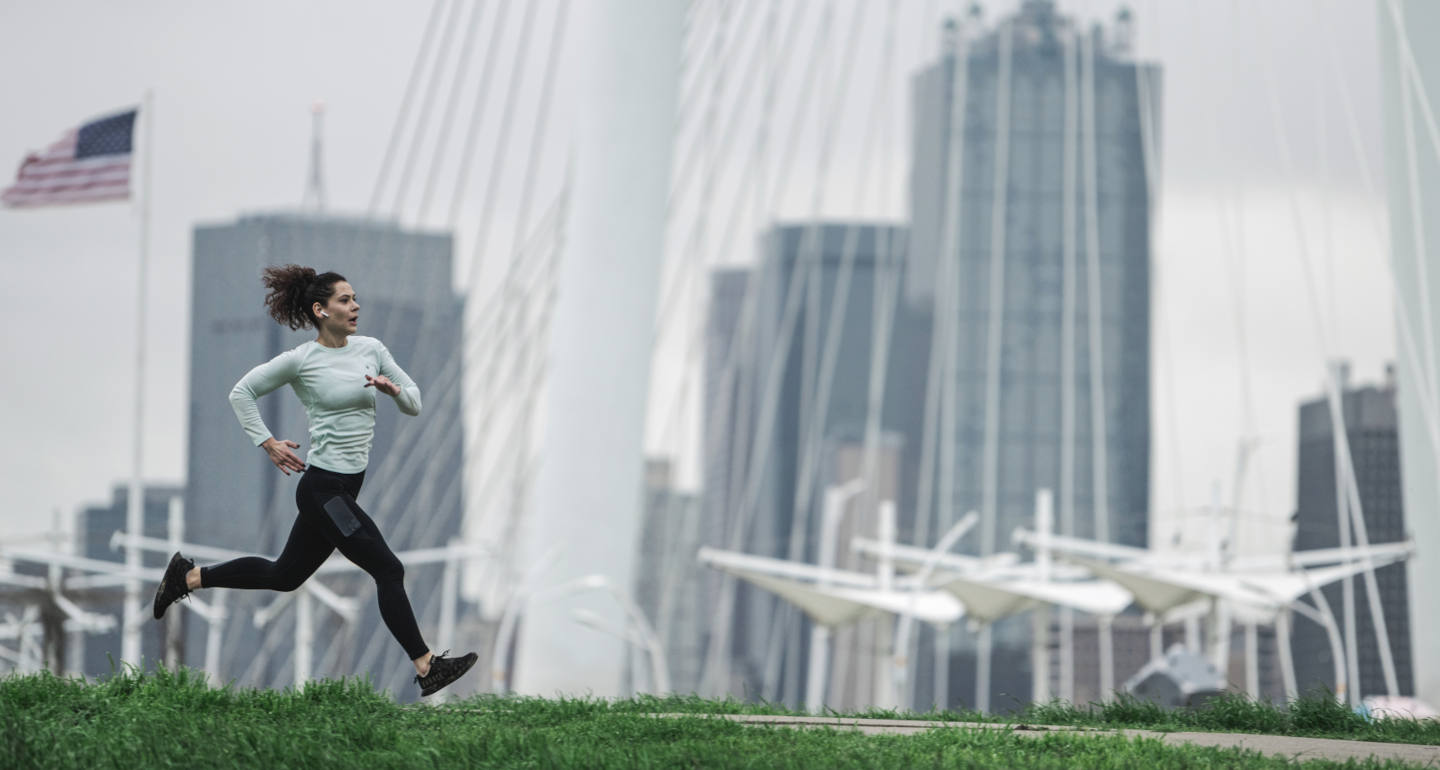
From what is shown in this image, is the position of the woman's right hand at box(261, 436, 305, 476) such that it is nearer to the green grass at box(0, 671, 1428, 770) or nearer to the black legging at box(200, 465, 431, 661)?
the black legging at box(200, 465, 431, 661)

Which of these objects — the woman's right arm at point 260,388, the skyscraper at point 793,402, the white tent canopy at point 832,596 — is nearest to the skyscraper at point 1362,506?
the skyscraper at point 793,402

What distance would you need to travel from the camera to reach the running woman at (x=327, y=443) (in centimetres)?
928

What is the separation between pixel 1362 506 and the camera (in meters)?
109

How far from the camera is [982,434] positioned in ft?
497

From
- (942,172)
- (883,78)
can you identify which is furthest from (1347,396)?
(883,78)

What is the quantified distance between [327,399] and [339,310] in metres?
0.41

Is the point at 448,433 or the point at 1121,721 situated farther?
the point at 448,433

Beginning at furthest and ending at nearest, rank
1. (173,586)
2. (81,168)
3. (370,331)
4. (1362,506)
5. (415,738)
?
(1362,506)
(370,331)
(81,168)
(173,586)
(415,738)

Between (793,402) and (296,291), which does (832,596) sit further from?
(793,402)

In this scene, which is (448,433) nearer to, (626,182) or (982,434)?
(626,182)

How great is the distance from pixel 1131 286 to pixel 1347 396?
4372cm

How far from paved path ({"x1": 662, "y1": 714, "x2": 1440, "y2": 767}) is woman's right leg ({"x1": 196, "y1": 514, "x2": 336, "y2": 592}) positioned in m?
1.70

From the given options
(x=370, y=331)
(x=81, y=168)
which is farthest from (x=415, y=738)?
(x=370, y=331)

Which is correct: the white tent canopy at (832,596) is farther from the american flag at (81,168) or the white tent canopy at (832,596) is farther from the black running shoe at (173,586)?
the black running shoe at (173,586)
